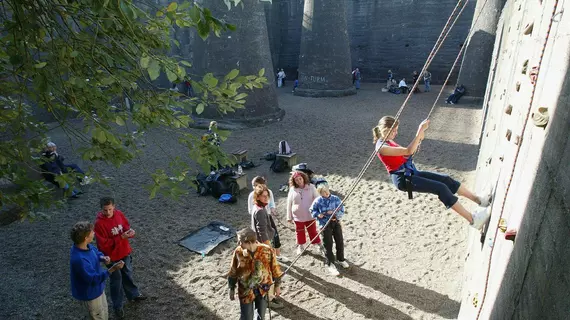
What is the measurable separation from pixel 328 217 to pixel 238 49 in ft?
34.5

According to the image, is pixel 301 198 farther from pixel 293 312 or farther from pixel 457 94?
pixel 457 94

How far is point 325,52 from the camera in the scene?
1966cm

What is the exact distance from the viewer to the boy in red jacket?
4.50 metres

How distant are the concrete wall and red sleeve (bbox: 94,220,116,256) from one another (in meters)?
21.7

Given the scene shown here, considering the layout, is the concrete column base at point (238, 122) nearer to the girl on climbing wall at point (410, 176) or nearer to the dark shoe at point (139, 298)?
the dark shoe at point (139, 298)

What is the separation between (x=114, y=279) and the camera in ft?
15.3

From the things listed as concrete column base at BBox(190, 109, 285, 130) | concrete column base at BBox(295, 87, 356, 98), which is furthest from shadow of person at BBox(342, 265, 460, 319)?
concrete column base at BBox(295, 87, 356, 98)

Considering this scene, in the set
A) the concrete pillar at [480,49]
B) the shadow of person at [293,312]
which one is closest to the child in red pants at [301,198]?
the shadow of person at [293,312]

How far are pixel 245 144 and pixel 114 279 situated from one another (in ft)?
27.6

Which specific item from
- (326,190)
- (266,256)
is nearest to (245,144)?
(326,190)

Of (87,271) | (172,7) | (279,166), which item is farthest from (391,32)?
Answer: (87,271)

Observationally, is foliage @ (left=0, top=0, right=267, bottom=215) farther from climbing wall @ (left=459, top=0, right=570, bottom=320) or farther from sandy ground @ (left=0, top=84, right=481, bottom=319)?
climbing wall @ (left=459, top=0, right=570, bottom=320)

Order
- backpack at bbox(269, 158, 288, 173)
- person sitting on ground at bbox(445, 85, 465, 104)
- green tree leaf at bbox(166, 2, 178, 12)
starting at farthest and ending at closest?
1. person sitting on ground at bbox(445, 85, 465, 104)
2. backpack at bbox(269, 158, 288, 173)
3. green tree leaf at bbox(166, 2, 178, 12)

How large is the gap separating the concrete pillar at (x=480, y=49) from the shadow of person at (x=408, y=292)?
1335cm
